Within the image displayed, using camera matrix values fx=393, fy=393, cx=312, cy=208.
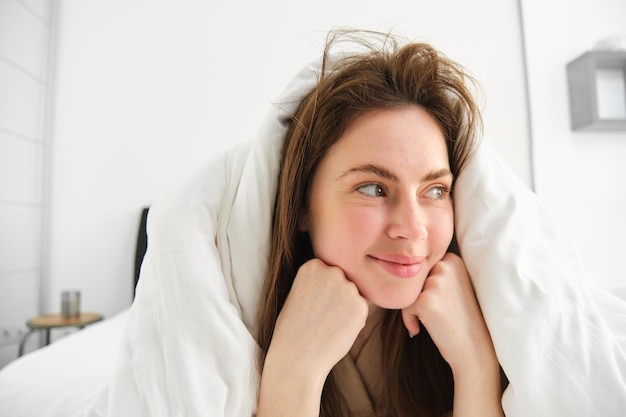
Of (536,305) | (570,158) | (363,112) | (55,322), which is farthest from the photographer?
(570,158)

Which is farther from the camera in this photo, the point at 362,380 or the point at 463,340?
the point at 362,380

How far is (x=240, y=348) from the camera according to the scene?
0.63 meters

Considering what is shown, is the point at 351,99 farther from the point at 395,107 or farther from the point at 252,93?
the point at 252,93

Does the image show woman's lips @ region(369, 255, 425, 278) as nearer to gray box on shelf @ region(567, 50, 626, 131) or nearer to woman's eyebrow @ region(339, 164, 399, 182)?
woman's eyebrow @ region(339, 164, 399, 182)

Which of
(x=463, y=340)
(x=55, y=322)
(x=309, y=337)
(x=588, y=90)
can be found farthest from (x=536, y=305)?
(x=588, y=90)

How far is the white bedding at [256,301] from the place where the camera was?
59 cm

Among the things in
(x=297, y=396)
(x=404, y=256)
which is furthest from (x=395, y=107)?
(x=297, y=396)

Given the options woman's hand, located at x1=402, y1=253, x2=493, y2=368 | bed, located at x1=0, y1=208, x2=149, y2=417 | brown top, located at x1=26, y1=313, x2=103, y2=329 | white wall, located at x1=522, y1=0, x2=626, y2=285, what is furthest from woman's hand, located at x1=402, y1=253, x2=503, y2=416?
white wall, located at x1=522, y1=0, x2=626, y2=285

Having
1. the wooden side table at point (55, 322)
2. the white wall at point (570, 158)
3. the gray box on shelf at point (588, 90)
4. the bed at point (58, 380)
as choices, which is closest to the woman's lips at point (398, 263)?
the bed at point (58, 380)

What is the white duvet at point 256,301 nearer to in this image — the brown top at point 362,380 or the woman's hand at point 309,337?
the woman's hand at point 309,337

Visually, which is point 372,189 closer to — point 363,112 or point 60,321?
point 363,112

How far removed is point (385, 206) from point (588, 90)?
90.2 inches

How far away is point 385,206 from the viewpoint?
28.4 inches

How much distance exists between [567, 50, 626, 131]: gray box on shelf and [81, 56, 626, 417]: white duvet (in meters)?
1.95
